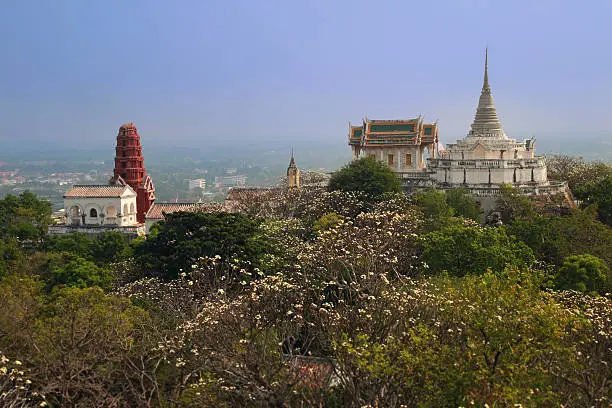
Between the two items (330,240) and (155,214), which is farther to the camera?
(155,214)

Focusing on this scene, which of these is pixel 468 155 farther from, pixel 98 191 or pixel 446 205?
pixel 98 191

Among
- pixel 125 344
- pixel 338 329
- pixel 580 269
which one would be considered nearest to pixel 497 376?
pixel 338 329

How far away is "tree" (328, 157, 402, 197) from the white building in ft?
55.8

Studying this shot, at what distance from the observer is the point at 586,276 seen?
1183 inches

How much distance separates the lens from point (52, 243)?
163 ft

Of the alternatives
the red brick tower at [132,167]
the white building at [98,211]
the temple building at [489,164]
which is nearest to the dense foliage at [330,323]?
the temple building at [489,164]

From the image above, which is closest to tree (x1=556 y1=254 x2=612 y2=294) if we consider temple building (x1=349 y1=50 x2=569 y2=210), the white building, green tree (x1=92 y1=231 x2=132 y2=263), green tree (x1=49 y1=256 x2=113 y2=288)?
temple building (x1=349 y1=50 x2=569 y2=210)

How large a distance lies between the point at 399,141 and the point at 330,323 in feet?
136

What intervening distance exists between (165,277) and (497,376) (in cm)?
2238

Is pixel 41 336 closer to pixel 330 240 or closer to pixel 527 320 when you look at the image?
pixel 330 240

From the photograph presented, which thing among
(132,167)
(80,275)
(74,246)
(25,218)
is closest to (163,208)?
(132,167)

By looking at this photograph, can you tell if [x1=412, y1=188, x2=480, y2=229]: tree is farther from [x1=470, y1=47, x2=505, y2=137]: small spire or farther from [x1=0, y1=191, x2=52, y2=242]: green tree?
[x1=0, y1=191, x2=52, y2=242]: green tree

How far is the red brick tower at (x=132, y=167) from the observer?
6159cm

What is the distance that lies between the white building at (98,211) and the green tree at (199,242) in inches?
693
